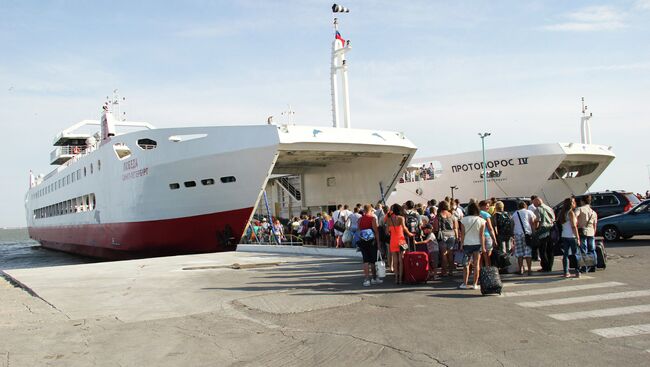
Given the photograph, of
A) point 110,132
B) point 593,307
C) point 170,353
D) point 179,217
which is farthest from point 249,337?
point 110,132

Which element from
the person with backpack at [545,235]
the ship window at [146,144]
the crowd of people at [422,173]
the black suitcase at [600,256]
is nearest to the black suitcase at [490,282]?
the person with backpack at [545,235]

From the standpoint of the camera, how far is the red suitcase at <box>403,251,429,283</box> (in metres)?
8.83

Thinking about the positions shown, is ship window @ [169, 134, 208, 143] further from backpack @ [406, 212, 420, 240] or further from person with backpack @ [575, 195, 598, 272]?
person with backpack @ [575, 195, 598, 272]

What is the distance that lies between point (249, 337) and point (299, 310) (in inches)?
55.8

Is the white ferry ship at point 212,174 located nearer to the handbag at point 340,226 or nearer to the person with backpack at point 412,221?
the handbag at point 340,226

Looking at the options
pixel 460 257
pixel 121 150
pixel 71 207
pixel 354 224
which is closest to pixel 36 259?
pixel 71 207

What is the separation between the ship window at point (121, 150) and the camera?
24623mm

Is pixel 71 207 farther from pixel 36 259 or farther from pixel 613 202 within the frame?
pixel 613 202

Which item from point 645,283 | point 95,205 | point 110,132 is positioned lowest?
point 645,283

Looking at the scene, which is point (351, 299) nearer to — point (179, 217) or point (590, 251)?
point (590, 251)

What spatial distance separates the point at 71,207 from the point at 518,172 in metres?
28.2

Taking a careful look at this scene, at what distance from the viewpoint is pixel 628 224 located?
1472 centimetres

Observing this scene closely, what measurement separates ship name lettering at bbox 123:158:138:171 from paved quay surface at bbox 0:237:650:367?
13080mm

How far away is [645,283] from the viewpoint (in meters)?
7.91
